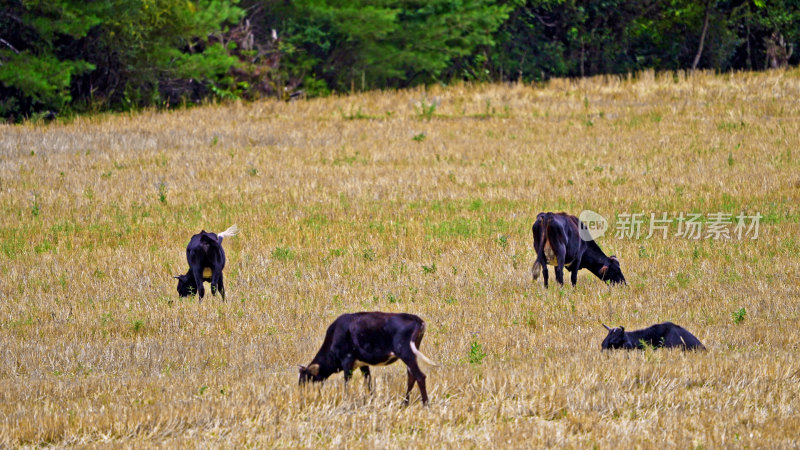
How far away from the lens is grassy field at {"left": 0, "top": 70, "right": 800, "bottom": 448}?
7418 mm

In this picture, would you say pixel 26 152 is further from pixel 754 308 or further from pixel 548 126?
pixel 754 308

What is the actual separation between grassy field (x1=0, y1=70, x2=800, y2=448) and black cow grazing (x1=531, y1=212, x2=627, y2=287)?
262 mm

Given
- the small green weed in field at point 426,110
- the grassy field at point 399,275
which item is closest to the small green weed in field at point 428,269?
the grassy field at point 399,275

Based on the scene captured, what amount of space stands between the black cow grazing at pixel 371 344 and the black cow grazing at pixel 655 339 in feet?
8.49

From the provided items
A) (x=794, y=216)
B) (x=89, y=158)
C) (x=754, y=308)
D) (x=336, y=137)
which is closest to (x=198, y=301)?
(x=754, y=308)

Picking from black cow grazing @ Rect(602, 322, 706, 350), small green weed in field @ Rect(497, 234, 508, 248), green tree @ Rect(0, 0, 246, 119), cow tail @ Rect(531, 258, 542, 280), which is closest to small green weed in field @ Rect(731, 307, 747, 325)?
black cow grazing @ Rect(602, 322, 706, 350)

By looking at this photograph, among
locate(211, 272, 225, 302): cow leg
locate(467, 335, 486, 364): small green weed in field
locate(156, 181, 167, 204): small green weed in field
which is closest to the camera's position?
locate(467, 335, 486, 364): small green weed in field

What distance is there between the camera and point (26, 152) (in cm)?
2516

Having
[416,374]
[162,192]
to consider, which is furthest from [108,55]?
[416,374]

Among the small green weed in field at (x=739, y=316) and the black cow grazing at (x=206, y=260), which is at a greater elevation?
the black cow grazing at (x=206, y=260)

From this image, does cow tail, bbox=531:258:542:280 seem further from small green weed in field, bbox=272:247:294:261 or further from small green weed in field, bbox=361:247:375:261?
small green weed in field, bbox=272:247:294:261

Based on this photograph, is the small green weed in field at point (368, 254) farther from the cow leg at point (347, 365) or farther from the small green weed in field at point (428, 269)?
the cow leg at point (347, 365)

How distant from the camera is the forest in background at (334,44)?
107 feet

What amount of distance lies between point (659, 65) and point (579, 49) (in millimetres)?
3897
